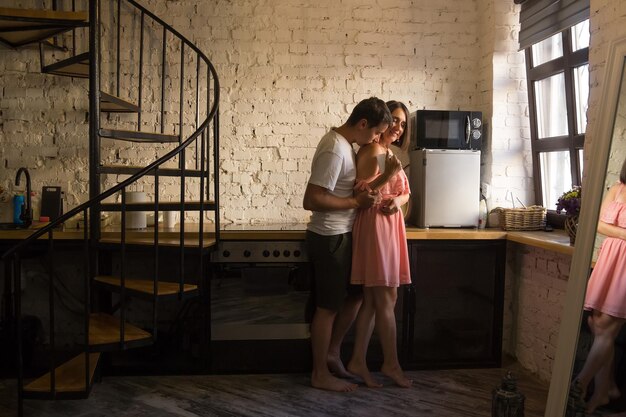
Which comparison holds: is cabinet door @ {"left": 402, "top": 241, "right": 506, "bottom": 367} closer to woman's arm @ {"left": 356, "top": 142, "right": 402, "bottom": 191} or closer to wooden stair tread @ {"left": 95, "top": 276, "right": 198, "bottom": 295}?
woman's arm @ {"left": 356, "top": 142, "right": 402, "bottom": 191}

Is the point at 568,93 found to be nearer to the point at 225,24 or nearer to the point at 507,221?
the point at 507,221

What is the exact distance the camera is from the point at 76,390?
2826 millimetres

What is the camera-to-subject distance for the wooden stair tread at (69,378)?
9.17ft

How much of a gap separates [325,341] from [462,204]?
1289 mm

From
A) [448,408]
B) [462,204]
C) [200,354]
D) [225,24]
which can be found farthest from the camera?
[225,24]

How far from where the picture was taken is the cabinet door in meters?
3.55

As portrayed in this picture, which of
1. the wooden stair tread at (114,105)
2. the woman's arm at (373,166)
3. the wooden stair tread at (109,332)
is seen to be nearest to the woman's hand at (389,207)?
the woman's arm at (373,166)

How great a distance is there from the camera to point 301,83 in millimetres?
4031

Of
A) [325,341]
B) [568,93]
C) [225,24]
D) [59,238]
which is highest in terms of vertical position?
[225,24]

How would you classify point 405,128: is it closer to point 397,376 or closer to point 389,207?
point 389,207

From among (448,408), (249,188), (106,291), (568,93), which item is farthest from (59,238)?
(568,93)

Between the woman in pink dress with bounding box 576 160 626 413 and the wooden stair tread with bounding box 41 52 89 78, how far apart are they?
281 cm

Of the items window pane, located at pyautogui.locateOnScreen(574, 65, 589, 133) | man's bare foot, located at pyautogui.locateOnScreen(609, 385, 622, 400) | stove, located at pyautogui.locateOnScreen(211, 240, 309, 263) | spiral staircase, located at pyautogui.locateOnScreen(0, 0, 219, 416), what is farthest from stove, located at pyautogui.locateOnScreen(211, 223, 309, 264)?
window pane, located at pyautogui.locateOnScreen(574, 65, 589, 133)

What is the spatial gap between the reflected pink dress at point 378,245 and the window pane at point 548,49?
56.3 inches
